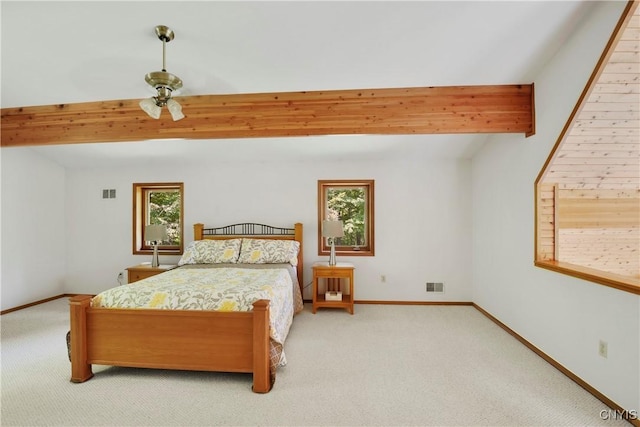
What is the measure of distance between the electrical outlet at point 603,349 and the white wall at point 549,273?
0.11 ft

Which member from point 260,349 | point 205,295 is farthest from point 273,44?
point 260,349

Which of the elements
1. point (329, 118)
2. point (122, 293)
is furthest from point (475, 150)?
point (122, 293)

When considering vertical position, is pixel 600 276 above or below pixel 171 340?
above

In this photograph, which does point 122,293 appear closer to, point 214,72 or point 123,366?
point 123,366

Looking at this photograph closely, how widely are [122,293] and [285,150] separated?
8.33 feet

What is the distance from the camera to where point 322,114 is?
116 inches

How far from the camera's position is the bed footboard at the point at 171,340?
2.12m

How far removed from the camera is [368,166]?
4.34 m

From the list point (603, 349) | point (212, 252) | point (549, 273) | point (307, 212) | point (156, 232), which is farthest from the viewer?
point (307, 212)

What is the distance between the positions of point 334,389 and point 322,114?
2.45 meters

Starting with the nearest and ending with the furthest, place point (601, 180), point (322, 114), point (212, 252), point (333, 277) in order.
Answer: point (601, 180) → point (322, 114) → point (333, 277) → point (212, 252)

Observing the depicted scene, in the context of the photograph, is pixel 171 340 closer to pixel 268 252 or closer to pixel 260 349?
pixel 260 349

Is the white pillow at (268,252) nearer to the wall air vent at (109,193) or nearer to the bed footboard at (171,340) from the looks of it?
the bed footboard at (171,340)

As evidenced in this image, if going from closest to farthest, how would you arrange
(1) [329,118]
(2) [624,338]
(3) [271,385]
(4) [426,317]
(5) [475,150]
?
(2) [624,338]
(3) [271,385]
(1) [329,118]
(4) [426,317]
(5) [475,150]
